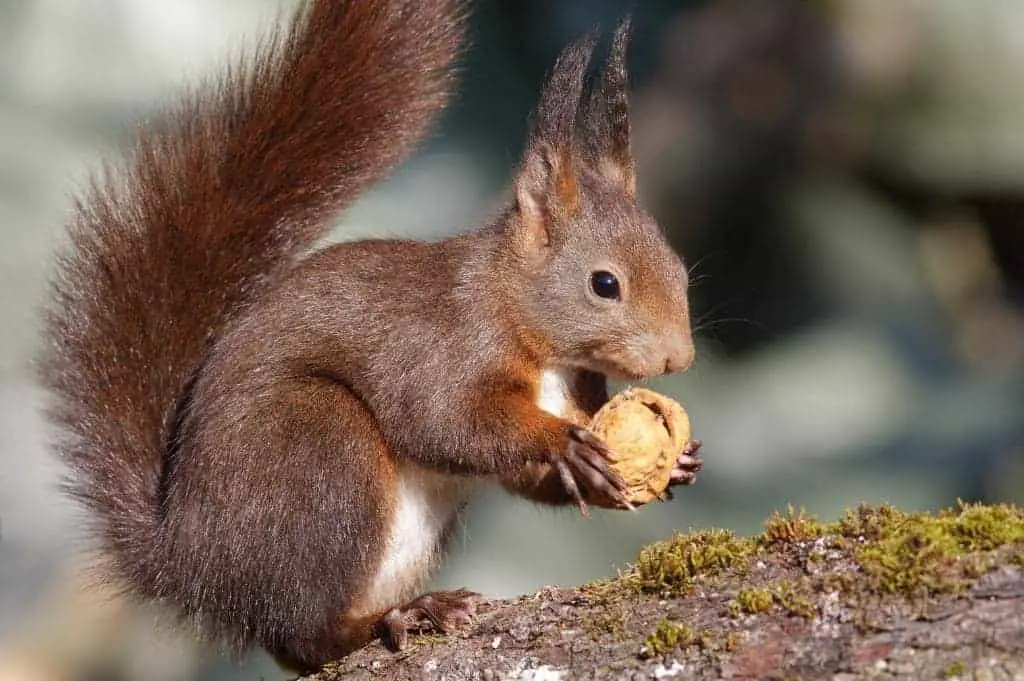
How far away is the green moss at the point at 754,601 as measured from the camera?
1.25m

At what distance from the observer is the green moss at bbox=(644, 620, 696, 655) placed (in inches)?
49.8

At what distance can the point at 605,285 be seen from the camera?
184cm

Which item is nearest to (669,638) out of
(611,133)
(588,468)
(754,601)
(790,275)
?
(754,601)

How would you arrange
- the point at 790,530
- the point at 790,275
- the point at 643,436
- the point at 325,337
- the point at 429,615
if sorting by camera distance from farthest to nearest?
1. the point at 790,275
2. the point at 325,337
3. the point at 643,436
4. the point at 429,615
5. the point at 790,530

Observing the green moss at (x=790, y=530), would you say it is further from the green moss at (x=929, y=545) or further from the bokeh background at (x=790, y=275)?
the bokeh background at (x=790, y=275)

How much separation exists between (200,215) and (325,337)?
0.95 ft

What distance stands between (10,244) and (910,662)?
102 inches

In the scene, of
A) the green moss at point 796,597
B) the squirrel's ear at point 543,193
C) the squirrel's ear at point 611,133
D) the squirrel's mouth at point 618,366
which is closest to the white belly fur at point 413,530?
the squirrel's mouth at point 618,366

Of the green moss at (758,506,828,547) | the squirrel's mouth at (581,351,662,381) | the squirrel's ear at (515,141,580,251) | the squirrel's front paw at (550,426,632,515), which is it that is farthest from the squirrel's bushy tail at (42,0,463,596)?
the green moss at (758,506,828,547)

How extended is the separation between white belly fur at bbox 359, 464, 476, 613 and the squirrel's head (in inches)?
11.1

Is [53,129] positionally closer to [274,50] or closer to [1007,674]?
[274,50]

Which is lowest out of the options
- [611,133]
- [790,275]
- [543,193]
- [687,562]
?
[687,562]

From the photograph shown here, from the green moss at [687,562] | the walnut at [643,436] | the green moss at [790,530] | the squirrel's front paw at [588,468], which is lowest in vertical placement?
the green moss at [687,562]

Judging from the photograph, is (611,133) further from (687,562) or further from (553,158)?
(687,562)
